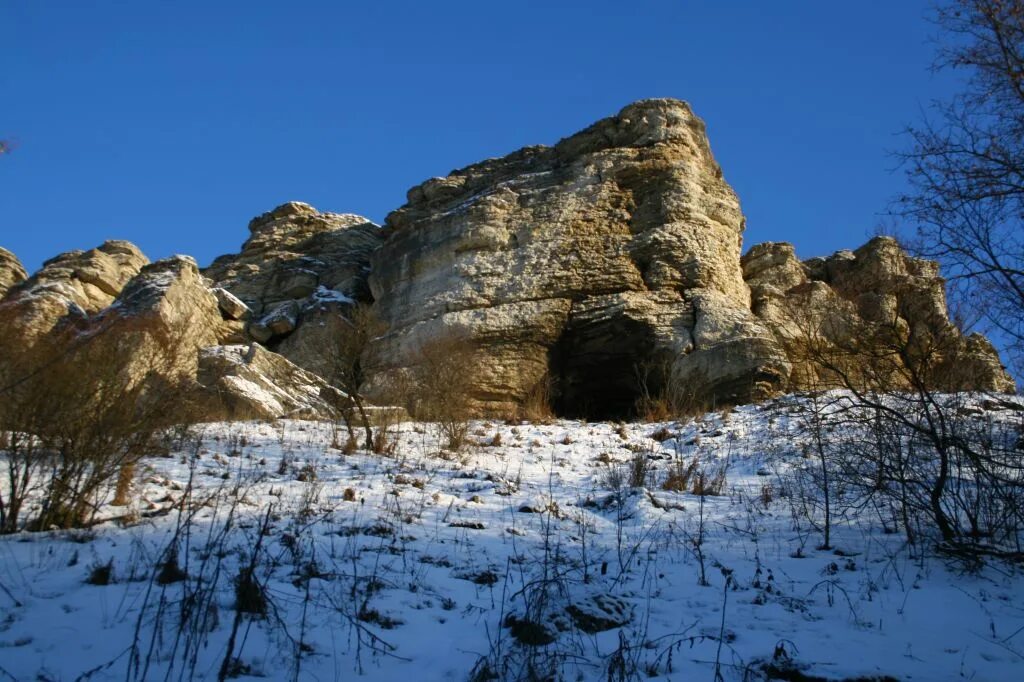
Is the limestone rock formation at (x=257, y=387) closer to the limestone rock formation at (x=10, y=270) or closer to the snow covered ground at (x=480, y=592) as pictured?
the snow covered ground at (x=480, y=592)

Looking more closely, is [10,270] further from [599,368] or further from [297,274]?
[599,368]

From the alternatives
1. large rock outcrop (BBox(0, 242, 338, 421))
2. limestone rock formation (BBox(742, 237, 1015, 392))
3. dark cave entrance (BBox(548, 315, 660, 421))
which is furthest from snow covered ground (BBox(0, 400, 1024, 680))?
dark cave entrance (BBox(548, 315, 660, 421))

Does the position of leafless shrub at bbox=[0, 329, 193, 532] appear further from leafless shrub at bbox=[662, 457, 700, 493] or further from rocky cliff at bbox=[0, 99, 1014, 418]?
rocky cliff at bbox=[0, 99, 1014, 418]

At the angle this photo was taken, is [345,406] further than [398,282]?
No

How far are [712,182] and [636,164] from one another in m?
2.06

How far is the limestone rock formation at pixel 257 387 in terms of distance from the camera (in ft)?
40.4

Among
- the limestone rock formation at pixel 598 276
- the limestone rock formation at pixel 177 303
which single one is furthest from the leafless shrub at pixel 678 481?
the limestone rock formation at pixel 177 303

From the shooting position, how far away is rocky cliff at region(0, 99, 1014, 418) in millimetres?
14352

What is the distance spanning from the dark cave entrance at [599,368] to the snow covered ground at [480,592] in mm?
8531

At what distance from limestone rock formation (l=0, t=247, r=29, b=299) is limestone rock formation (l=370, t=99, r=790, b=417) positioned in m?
14.1

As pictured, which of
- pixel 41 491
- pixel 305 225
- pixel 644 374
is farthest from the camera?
pixel 305 225

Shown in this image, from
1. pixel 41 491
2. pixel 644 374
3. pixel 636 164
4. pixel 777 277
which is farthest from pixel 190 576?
pixel 777 277

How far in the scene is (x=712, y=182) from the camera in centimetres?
1861

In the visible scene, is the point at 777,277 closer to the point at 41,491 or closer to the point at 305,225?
the point at 305,225
